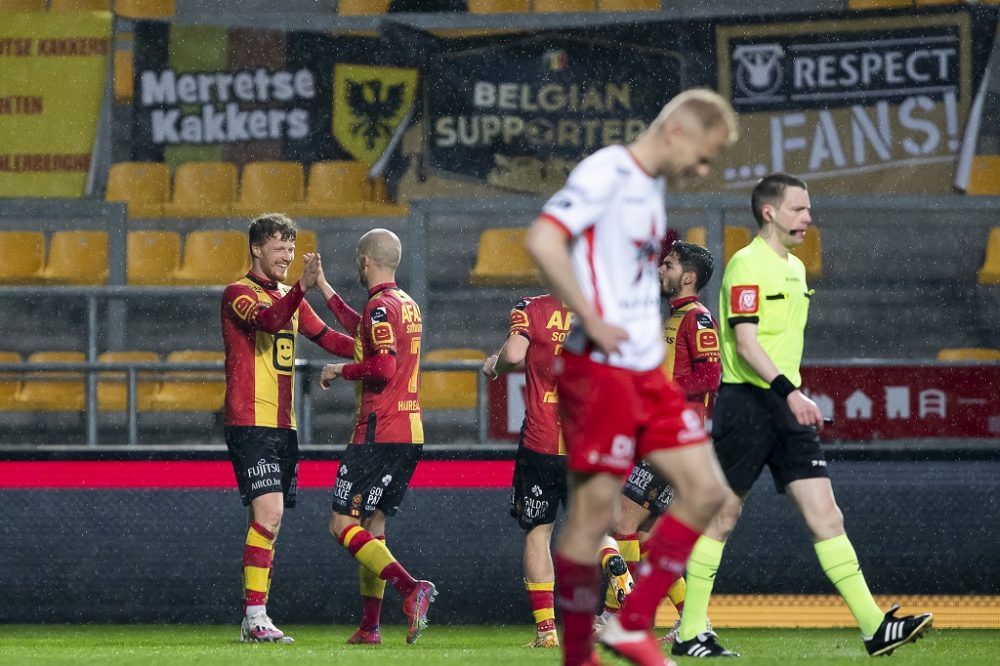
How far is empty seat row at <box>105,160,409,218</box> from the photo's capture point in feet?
34.6

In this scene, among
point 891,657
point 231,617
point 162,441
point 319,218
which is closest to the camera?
point 891,657

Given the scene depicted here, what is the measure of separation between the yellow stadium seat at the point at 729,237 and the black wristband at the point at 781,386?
438cm

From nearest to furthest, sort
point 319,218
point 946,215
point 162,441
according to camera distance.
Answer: point 162,441 → point 946,215 → point 319,218

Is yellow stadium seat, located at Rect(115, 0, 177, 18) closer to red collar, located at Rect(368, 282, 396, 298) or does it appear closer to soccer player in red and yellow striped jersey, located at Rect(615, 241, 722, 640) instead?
red collar, located at Rect(368, 282, 396, 298)

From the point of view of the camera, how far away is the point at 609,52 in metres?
10.2

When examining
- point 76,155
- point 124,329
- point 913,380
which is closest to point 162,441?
point 124,329

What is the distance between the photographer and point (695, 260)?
19.2ft

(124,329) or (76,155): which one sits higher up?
(76,155)

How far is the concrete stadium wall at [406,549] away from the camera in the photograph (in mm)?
7246

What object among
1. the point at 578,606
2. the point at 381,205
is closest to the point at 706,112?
the point at 578,606

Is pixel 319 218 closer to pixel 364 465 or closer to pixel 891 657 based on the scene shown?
pixel 364 465

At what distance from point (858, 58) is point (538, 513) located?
17.3ft

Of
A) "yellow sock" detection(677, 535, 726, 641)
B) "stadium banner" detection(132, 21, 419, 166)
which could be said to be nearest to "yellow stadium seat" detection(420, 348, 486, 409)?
"stadium banner" detection(132, 21, 419, 166)

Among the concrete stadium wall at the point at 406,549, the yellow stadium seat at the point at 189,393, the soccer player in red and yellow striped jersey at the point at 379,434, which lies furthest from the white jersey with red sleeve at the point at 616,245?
the yellow stadium seat at the point at 189,393
